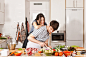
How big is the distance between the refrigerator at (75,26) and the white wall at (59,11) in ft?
0.73

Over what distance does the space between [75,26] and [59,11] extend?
83cm

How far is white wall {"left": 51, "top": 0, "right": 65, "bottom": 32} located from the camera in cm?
391

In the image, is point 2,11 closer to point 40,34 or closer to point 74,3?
point 40,34

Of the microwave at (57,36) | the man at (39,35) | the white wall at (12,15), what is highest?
the white wall at (12,15)

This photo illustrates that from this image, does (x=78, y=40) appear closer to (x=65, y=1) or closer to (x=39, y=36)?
(x=65, y=1)

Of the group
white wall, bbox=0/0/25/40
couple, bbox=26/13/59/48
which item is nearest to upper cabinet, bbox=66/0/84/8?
white wall, bbox=0/0/25/40

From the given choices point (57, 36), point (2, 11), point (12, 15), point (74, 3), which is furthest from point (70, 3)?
point (2, 11)

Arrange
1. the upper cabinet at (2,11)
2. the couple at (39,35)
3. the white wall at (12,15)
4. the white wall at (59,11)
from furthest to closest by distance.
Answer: the white wall at (12,15), the white wall at (59,11), the upper cabinet at (2,11), the couple at (39,35)

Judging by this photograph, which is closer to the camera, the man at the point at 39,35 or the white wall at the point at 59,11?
the man at the point at 39,35

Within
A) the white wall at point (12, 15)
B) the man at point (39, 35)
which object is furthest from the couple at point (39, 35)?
the white wall at point (12, 15)

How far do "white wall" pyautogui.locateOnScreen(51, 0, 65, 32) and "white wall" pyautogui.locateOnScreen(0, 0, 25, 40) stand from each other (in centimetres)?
120

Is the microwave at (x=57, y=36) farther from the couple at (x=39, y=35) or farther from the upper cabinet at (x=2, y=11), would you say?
the upper cabinet at (x=2, y=11)

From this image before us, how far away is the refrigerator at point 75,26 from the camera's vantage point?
3.85 meters

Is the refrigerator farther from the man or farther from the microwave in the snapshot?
the man
